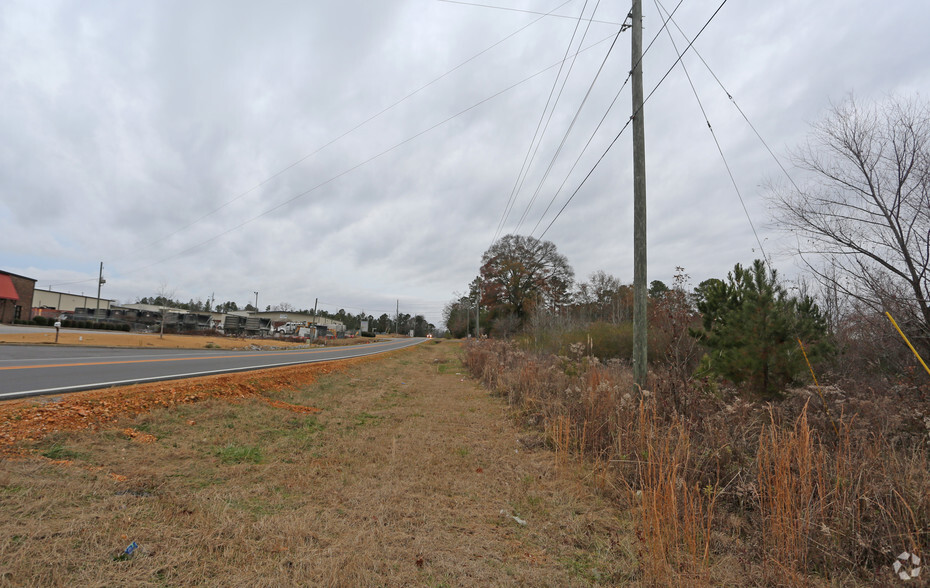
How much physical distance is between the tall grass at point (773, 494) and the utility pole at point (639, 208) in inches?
46.0

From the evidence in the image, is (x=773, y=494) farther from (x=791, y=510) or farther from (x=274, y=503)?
(x=274, y=503)

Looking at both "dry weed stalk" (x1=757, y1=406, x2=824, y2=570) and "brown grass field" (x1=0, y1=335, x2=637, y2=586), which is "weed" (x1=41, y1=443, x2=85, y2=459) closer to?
"brown grass field" (x1=0, y1=335, x2=637, y2=586)

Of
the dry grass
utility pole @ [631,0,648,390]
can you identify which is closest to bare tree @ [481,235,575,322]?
the dry grass

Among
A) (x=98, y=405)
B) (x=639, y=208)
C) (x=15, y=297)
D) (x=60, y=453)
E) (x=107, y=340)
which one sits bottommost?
(x=107, y=340)

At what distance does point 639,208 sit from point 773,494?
14.5 ft

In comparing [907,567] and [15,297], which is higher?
[15,297]

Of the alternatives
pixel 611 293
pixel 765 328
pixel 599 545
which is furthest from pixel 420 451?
pixel 611 293

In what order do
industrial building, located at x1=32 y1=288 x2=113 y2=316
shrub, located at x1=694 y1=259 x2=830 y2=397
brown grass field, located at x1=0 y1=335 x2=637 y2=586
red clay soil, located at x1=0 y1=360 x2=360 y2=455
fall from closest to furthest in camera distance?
brown grass field, located at x1=0 y1=335 x2=637 y2=586 → red clay soil, located at x1=0 y1=360 x2=360 y2=455 → shrub, located at x1=694 y1=259 x2=830 y2=397 → industrial building, located at x1=32 y1=288 x2=113 y2=316

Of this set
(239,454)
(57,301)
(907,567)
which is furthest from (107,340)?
(57,301)

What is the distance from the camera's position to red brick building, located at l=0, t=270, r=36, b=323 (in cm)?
3925

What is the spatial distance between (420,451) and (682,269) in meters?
7.46

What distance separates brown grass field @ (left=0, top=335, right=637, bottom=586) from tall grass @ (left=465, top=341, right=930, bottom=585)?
1.26ft

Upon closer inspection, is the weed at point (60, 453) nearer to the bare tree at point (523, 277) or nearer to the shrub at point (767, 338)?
the shrub at point (767, 338)

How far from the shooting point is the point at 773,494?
2955 millimetres
